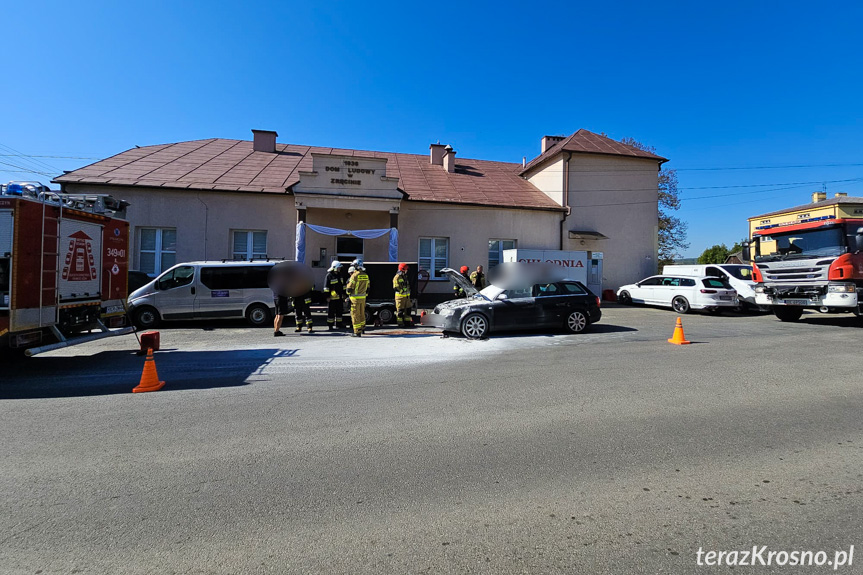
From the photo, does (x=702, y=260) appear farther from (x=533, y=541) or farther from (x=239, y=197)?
(x=533, y=541)

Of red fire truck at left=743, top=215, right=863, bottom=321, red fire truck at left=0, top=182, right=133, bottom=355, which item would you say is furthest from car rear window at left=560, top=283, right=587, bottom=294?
red fire truck at left=0, top=182, right=133, bottom=355

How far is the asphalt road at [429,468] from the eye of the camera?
240 cm

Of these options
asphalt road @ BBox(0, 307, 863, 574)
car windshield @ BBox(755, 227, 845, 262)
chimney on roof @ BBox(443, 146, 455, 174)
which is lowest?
asphalt road @ BBox(0, 307, 863, 574)

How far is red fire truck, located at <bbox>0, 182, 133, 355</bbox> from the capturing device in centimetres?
623

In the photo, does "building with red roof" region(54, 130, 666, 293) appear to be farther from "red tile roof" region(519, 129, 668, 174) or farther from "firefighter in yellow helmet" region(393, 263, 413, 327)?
"firefighter in yellow helmet" region(393, 263, 413, 327)

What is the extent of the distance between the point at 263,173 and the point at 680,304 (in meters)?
17.8

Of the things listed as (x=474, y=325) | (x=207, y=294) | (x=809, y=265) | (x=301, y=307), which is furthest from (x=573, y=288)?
(x=207, y=294)

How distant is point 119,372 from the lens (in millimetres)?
6781

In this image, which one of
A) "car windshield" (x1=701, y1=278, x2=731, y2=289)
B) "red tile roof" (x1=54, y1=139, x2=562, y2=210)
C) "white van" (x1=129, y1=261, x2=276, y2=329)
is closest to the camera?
"white van" (x1=129, y1=261, x2=276, y2=329)

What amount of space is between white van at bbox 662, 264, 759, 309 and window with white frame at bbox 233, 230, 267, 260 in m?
16.7

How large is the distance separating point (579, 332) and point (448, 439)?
25.2ft

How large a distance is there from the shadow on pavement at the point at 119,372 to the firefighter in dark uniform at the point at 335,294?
2.81m

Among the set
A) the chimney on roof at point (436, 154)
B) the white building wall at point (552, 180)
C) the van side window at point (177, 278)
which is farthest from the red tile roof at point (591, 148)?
the van side window at point (177, 278)

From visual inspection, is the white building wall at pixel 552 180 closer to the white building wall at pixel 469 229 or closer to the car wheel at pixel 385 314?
the white building wall at pixel 469 229
